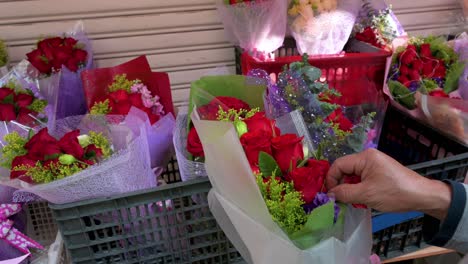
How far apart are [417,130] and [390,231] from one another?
14.0 inches

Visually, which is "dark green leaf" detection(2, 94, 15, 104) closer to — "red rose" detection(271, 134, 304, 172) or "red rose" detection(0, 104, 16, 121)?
"red rose" detection(0, 104, 16, 121)

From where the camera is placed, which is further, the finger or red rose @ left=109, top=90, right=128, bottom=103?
red rose @ left=109, top=90, right=128, bottom=103

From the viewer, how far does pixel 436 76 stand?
1.17 meters

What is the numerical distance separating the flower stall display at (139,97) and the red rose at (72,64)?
0.68ft

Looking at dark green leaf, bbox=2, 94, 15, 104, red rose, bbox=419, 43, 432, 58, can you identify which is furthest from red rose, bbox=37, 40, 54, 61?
red rose, bbox=419, 43, 432, 58

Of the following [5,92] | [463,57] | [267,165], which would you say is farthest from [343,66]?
[5,92]

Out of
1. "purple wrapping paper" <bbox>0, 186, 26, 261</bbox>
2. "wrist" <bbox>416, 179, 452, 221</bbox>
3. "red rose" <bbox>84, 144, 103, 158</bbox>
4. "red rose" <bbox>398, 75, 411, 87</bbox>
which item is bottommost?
"purple wrapping paper" <bbox>0, 186, 26, 261</bbox>

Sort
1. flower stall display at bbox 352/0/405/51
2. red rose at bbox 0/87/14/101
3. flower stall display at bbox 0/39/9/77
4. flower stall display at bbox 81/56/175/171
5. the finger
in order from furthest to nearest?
flower stall display at bbox 352/0/405/51
flower stall display at bbox 0/39/9/77
red rose at bbox 0/87/14/101
flower stall display at bbox 81/56/175/171
the finger

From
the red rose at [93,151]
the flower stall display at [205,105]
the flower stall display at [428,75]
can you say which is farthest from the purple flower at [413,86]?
the red rose at [93,151]

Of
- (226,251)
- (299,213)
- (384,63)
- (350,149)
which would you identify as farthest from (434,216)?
(384,63)

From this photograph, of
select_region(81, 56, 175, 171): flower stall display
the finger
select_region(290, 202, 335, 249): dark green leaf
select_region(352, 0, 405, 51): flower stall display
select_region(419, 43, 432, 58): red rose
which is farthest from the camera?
select_region(352, 0, 405, 51): flower stall display

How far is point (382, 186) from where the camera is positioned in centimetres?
60

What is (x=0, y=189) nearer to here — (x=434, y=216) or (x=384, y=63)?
(x=434, y=216)

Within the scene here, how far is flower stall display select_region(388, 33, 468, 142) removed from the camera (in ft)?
3.41
